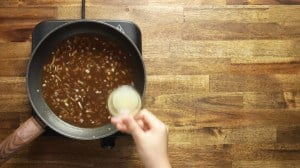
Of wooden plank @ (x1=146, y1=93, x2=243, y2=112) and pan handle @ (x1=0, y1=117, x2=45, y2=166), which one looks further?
wooden plank @ (x1=146, y1=93, x2=243, y2=112)

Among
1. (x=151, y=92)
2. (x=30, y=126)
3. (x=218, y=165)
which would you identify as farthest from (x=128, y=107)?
(x=218, y=165)

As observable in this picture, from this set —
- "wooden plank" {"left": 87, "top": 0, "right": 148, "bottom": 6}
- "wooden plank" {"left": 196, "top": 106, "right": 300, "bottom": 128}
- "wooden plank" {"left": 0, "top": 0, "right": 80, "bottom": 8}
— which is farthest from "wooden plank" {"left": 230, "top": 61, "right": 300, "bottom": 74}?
"wooden plank" {"left": 0, "top": 0, "right": 80, "bottom": 8}

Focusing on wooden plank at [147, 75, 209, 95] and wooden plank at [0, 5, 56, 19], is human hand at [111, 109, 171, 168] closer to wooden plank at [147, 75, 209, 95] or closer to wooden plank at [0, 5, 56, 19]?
wooden plank at [147, 75, 209, 95]

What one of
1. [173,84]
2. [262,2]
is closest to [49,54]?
[173,84]

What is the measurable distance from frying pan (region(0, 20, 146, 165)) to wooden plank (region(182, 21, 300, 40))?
11.5 inches

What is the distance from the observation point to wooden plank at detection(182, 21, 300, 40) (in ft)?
4.73

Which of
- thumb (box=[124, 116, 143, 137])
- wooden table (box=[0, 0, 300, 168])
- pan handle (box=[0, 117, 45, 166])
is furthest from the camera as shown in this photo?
wooden table (box=[0, 0, 300, 168])

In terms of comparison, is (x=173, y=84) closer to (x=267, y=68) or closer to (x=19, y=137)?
(x=267, y=68)

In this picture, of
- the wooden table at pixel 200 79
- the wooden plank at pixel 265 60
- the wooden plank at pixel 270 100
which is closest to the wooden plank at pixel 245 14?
the wooden table at pixel 200 79

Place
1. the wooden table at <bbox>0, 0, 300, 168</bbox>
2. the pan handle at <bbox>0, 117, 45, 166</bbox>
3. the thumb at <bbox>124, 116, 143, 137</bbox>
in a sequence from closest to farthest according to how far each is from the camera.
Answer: the thumb at <bbox>124, 116, 143, 137</bbox>
the pan handle at <bbox>0, 117, 45, 166</bbox>
the wooden table at <bbox>0, 0, 300, 168</bbox>

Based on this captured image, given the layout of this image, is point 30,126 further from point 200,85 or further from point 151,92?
point 200,85

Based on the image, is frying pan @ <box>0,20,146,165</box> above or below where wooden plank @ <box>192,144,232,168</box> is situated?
above

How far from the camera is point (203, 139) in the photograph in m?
1.43

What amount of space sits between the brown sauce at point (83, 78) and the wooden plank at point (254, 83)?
34cm
